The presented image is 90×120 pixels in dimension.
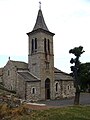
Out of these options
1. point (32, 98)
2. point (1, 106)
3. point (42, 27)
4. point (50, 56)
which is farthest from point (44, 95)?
point (1, 106)

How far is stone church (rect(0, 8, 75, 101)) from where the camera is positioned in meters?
44.7

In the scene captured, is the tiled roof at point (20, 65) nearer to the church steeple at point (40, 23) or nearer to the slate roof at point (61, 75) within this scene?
the slate roof at point (61, 75)

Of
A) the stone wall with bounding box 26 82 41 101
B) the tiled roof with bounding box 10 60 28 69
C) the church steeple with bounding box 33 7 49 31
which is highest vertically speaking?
the church steeple with bounding box 33 7 49 31

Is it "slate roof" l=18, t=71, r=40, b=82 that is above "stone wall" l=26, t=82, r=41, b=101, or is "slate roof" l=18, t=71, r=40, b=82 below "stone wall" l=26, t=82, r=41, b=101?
above

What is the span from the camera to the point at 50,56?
49.9 meters

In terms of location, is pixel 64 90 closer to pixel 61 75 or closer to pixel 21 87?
pixel 61 75

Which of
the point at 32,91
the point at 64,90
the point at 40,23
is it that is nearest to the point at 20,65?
the point at 32,91

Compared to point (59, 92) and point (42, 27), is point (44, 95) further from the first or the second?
point (42, 27)

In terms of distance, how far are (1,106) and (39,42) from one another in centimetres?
2858

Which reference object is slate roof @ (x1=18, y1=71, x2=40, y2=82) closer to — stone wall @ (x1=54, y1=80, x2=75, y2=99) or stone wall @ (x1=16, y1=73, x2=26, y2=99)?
stone wall @ (x1=16, y1=73, x2=26, y2=99)

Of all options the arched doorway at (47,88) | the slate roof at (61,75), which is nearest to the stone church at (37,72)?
the arched doorway at (47,88)

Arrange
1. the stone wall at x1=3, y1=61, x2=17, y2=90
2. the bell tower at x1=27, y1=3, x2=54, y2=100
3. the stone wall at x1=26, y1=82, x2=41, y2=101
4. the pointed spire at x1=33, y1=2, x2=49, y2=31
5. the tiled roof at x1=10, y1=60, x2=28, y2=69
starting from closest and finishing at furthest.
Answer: the stone wall at x1=26, y1=82, x2=41, y2=101, the stone wall at x1=3, y1=61, x2=17, y2=90, the bell tower at x1=27, y1=3, x2=54, y2=100, the tiled roof at x1=10, y1=60, x2=28, y2=69, the pointed spire at x1=33, y1=2, x2=49, y2=31

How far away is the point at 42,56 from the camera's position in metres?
47.8

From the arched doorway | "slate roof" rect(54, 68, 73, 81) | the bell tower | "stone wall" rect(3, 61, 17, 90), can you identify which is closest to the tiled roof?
"stone wall" rect(3, 61, 17, 90)
